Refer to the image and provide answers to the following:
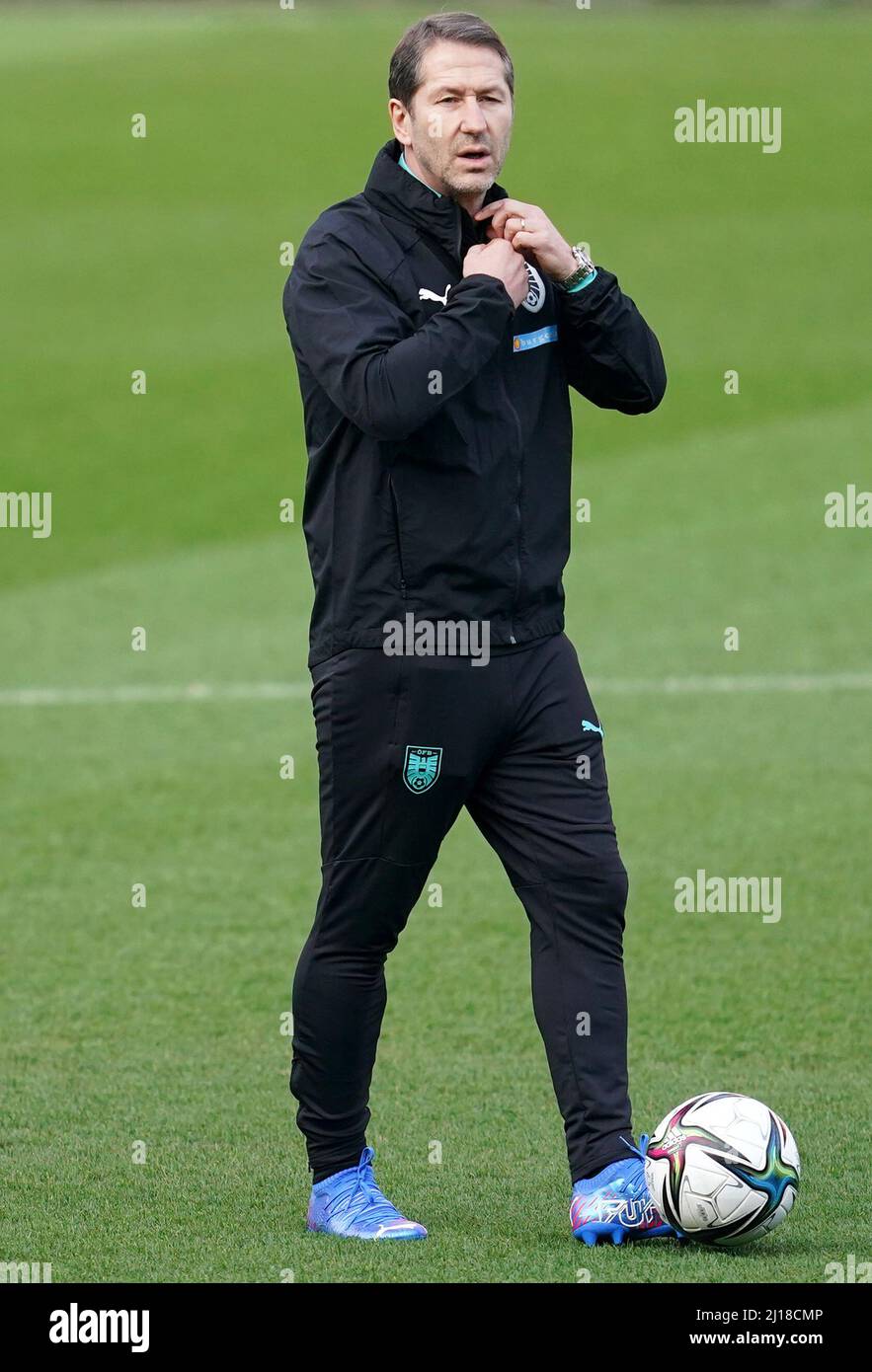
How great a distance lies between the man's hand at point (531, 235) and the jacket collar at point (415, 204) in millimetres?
67

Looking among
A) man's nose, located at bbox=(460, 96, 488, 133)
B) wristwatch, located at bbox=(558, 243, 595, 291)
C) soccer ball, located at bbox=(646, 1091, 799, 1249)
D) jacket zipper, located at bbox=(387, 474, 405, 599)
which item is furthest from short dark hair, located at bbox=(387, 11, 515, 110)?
soccer ball, located at bbox=(646, 1091, 799, 1249)

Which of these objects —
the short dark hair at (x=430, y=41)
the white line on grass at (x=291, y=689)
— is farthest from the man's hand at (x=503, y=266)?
the white line on grass at (x=291, y=689)

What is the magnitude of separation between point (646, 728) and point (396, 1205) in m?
6.31

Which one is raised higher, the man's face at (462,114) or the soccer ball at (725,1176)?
the man's face at (462,114)

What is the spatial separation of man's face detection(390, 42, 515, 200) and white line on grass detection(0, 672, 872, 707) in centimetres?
752

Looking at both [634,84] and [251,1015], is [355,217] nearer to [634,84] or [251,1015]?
[251,1015]

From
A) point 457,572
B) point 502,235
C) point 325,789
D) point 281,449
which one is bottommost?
point 325,789

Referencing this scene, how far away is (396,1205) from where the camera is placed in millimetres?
5262

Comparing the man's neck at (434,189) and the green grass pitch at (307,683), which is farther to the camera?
the green grass pitch at (307,683)

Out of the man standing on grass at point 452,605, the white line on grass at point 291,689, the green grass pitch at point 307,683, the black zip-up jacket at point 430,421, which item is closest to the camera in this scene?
the black zip-up jacket at point 430,421

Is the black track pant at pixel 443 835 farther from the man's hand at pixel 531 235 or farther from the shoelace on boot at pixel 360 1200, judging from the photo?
the man's hand at pixel 531 235

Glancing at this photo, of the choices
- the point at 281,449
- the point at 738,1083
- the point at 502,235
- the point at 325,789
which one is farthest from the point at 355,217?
the point at 281,449

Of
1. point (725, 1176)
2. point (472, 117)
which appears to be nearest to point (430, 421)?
point (472, 117)

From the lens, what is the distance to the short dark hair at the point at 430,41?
15.8 ft
